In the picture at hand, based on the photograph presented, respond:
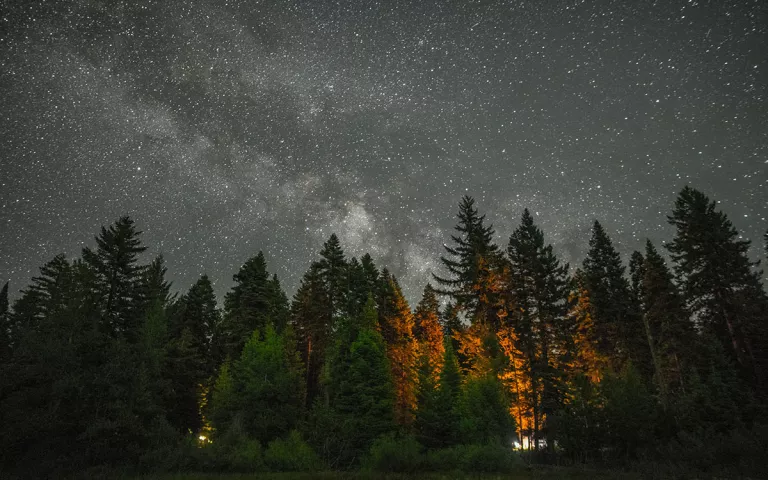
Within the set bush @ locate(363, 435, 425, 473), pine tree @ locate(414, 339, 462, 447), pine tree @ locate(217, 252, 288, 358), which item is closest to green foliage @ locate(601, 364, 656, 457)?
pine tree @ locate(414, 339, 462, 447)

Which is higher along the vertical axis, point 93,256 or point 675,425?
point 93,256

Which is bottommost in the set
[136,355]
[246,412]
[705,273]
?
[246,412]

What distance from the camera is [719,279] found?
94.6 ft

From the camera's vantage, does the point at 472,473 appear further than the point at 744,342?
No

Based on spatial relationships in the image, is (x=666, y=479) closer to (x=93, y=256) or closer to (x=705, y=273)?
(x=705, y=273)

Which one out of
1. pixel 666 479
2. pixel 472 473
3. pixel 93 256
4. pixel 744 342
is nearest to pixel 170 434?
pixel 472 473

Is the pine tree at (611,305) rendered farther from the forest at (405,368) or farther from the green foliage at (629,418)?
the green foliage at (629,418)

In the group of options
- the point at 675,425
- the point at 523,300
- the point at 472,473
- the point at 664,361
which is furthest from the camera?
the point at 664,361

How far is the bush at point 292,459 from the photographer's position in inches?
744

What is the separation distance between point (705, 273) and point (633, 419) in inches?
703

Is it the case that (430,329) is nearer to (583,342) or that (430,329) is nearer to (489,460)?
(583,342)

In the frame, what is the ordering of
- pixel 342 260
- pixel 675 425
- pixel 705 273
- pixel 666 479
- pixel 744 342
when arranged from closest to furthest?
pixel 666 479 → pixel 675 425 → pixel 744 342 → pixel 705 273 → pixel 342 260

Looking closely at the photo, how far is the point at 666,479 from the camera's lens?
12.2 meters

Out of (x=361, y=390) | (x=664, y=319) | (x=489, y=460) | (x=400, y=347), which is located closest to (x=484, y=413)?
(x=489, y=460)
